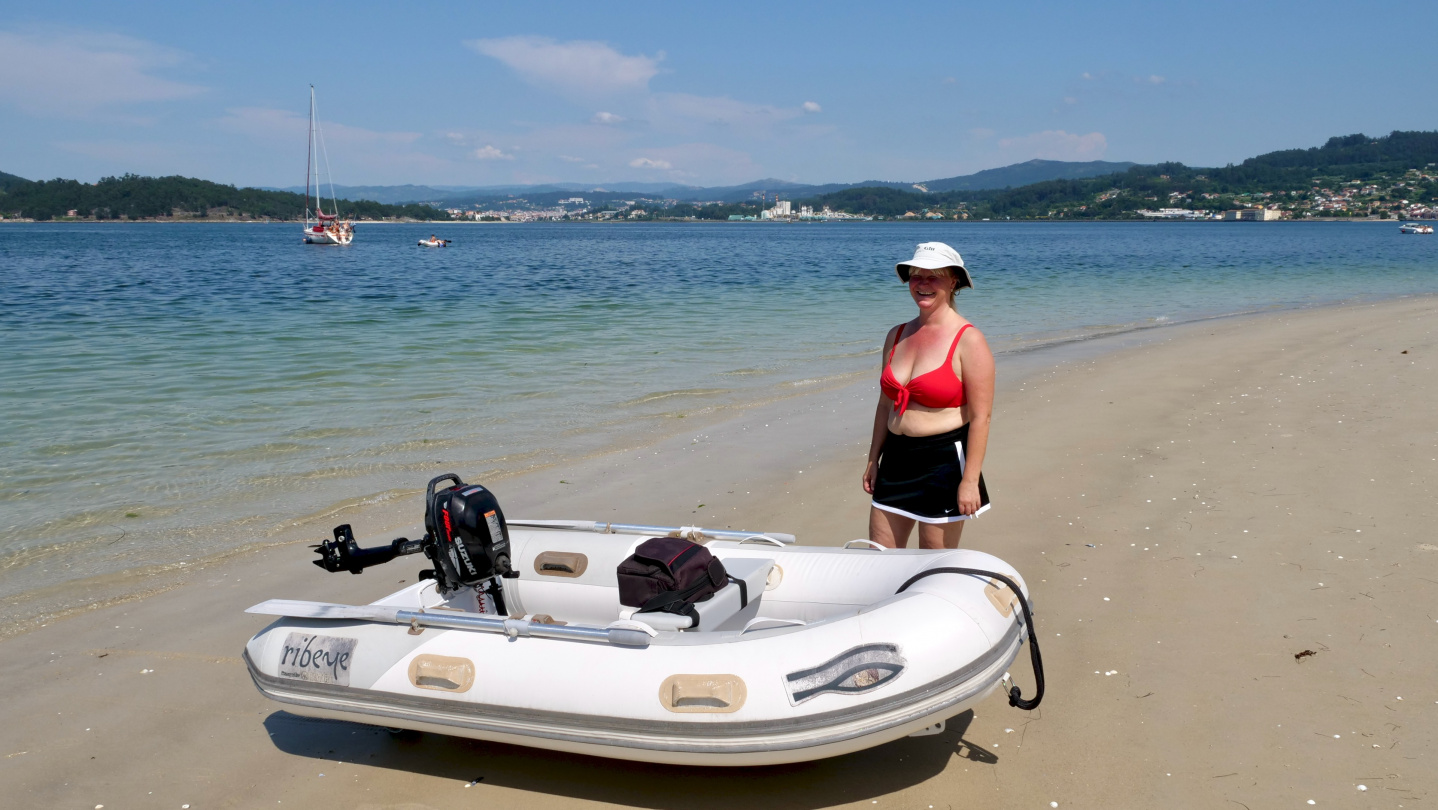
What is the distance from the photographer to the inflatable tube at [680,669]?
3.06m

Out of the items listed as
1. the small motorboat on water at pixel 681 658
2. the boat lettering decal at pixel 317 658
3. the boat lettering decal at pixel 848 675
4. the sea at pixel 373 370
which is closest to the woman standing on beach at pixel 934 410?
the small motorboat on water at pixel 681 658

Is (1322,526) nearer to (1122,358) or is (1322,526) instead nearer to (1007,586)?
(1007,586)

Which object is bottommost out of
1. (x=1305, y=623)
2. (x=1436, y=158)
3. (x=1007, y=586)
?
(x=1305, y=623)

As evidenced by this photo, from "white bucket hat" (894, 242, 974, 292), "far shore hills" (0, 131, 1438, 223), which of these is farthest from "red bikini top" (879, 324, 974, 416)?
"far shore hills" (0, 131, 1438, 223)

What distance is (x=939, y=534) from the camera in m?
4.08

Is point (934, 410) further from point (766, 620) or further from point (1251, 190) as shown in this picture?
point (1251, 190)

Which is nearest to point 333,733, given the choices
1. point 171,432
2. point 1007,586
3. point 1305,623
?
point 1007,586

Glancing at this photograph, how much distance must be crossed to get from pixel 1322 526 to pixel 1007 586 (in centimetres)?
314

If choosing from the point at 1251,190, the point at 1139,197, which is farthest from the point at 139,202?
the point at 1251,190

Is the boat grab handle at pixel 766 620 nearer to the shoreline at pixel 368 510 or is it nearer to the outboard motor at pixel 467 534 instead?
the outboard motor at pixel 467 534

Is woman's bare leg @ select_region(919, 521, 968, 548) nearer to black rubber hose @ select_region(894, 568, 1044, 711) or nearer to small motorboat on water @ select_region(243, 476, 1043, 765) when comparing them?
small motorboat on water @ select_region(243, 476, 1043, 765)

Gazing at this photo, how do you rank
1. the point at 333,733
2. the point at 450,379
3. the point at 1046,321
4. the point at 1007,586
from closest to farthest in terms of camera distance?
1. the point at 1007,586
2. the point at 333,733
3. the point at 450,379
4. the point at 1046,321

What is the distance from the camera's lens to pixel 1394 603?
14.7 feet

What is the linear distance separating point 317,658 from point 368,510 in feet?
10.9
